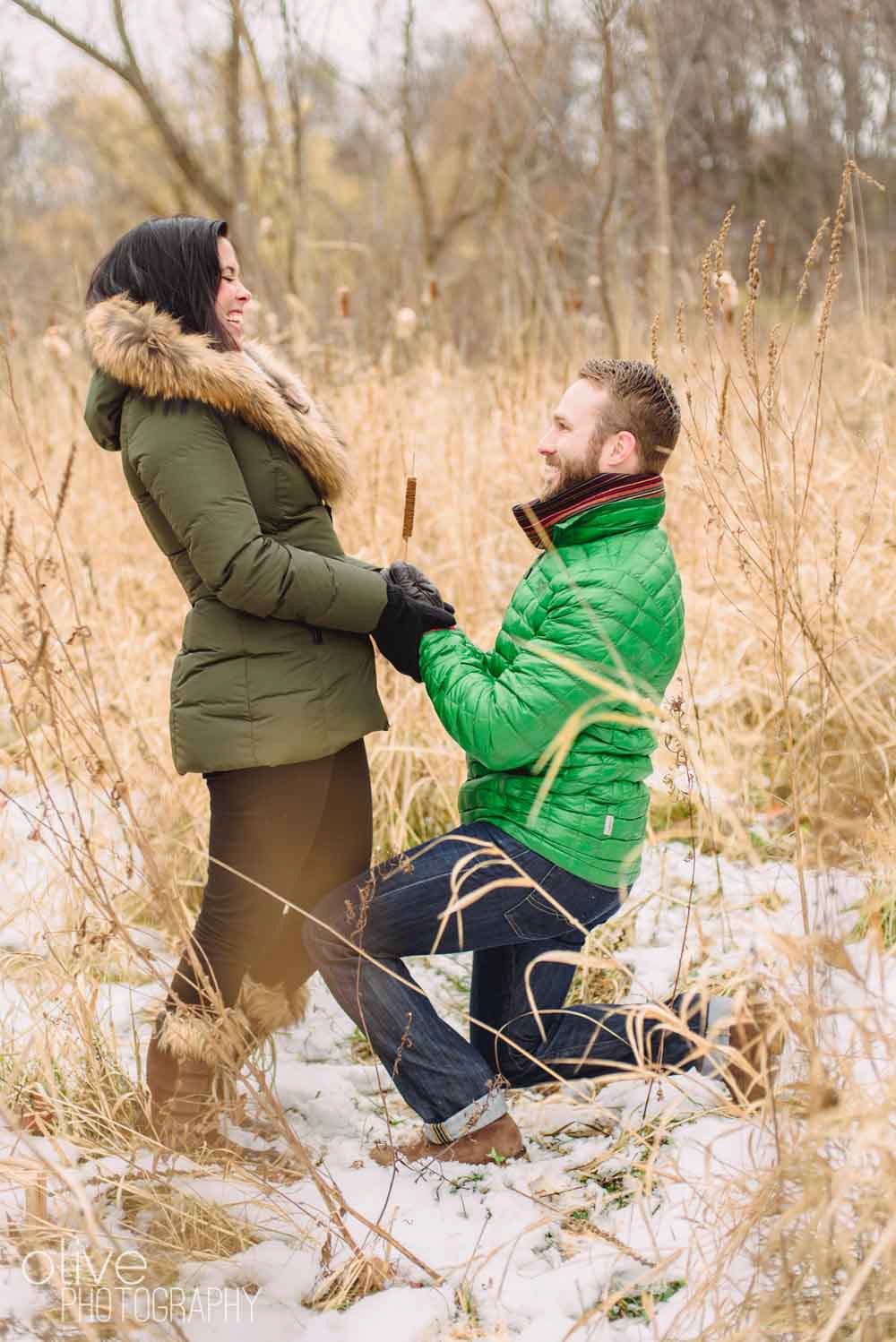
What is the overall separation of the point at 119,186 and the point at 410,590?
13.6 meters

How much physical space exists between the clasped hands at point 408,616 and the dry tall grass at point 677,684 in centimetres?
48

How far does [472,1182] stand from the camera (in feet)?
6.35

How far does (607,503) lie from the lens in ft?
5.84

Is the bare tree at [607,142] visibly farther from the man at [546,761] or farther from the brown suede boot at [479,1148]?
the brown suede boot at [479,1148]

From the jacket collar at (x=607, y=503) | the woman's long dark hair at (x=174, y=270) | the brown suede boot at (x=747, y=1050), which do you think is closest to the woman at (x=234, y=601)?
the woman's long dark hair at (x=174, y=270)

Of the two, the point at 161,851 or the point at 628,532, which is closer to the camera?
the point at 628,532

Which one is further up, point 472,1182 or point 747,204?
point 747,204

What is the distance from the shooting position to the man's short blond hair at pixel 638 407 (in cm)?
180

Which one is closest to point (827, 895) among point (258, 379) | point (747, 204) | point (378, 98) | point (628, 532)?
point (628, 532)

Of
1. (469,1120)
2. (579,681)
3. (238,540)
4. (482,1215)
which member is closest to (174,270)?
(238,540)

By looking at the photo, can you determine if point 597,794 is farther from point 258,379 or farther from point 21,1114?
point 21,1114

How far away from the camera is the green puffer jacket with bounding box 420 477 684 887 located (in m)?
1.72

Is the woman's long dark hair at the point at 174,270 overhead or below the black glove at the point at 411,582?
overhead

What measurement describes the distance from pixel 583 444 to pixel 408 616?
1.42 ft
